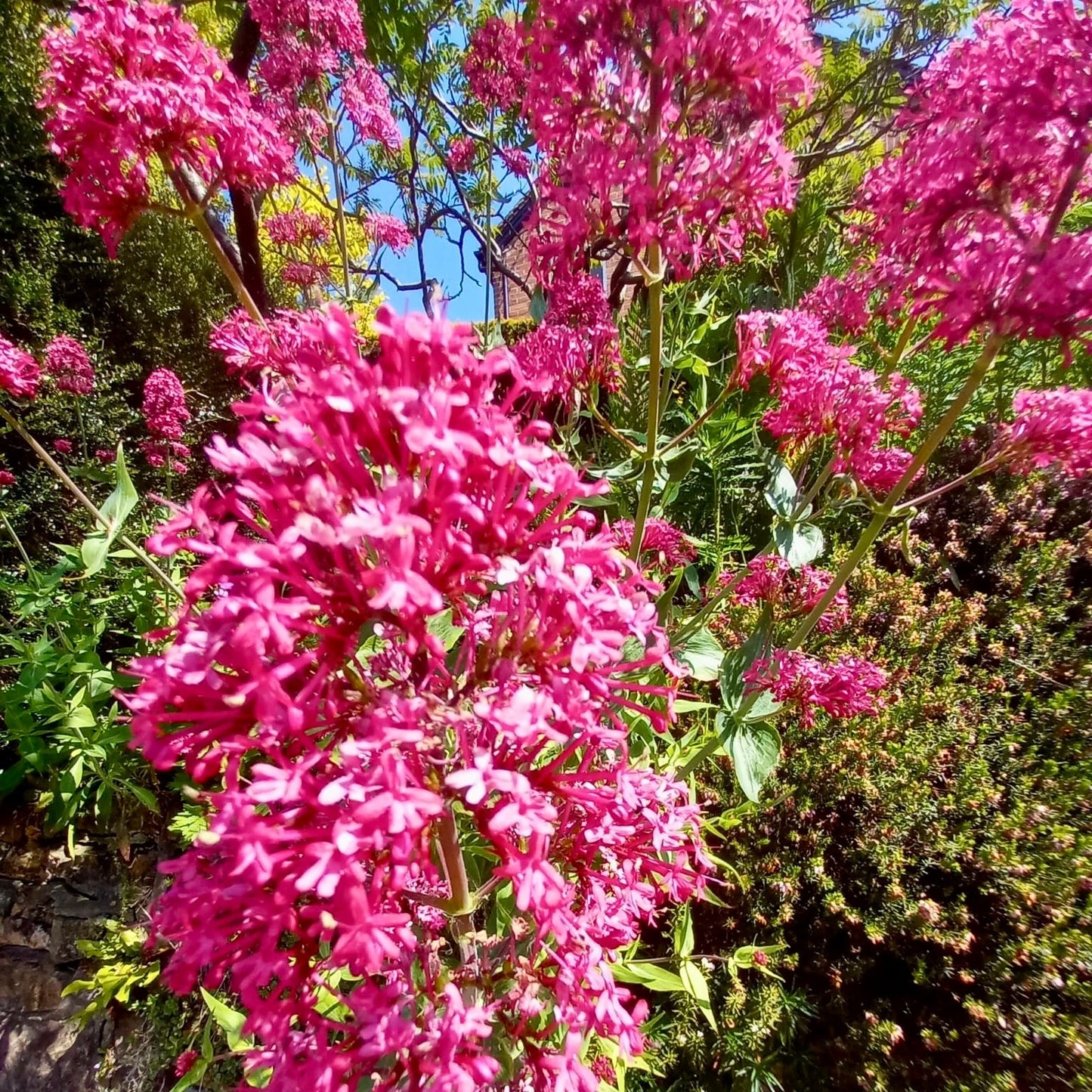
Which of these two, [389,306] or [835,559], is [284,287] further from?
[389,306]

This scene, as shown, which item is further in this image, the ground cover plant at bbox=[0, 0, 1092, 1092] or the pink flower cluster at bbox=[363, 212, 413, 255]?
the pink flower cluster at bbox=[363, 212, 413, 255]

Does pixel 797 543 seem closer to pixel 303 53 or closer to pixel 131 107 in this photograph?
pixel 131 107

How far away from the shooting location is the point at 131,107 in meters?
1.51

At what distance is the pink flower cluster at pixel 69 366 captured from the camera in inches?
133

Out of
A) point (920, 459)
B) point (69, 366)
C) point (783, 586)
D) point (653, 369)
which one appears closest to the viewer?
point (920, 459)

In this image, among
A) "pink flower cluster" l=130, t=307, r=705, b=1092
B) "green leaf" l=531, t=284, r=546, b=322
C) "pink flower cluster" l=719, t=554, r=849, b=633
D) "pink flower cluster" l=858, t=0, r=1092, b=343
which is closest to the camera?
"pink flower cluster" l=130, t=307, r=705, b=1092

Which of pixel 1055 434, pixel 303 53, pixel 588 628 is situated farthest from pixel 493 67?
pixel 588 628

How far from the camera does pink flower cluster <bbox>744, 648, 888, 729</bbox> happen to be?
1.74 m

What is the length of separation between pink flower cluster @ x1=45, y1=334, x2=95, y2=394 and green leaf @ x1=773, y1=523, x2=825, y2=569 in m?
3.46

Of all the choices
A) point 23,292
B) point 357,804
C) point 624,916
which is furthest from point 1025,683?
point 23,292

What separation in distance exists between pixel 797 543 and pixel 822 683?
1.42 feet

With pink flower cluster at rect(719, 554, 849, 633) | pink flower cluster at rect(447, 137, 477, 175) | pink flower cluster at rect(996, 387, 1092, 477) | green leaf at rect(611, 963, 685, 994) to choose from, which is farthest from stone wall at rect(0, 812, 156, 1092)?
pink flower cluster at rect(447, 137, 477, 175)

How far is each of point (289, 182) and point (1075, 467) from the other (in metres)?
2.22

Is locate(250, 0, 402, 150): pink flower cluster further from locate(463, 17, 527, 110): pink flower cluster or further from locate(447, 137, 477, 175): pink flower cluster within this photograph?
locate(447, 137, 477, 175): pink flower cluster
